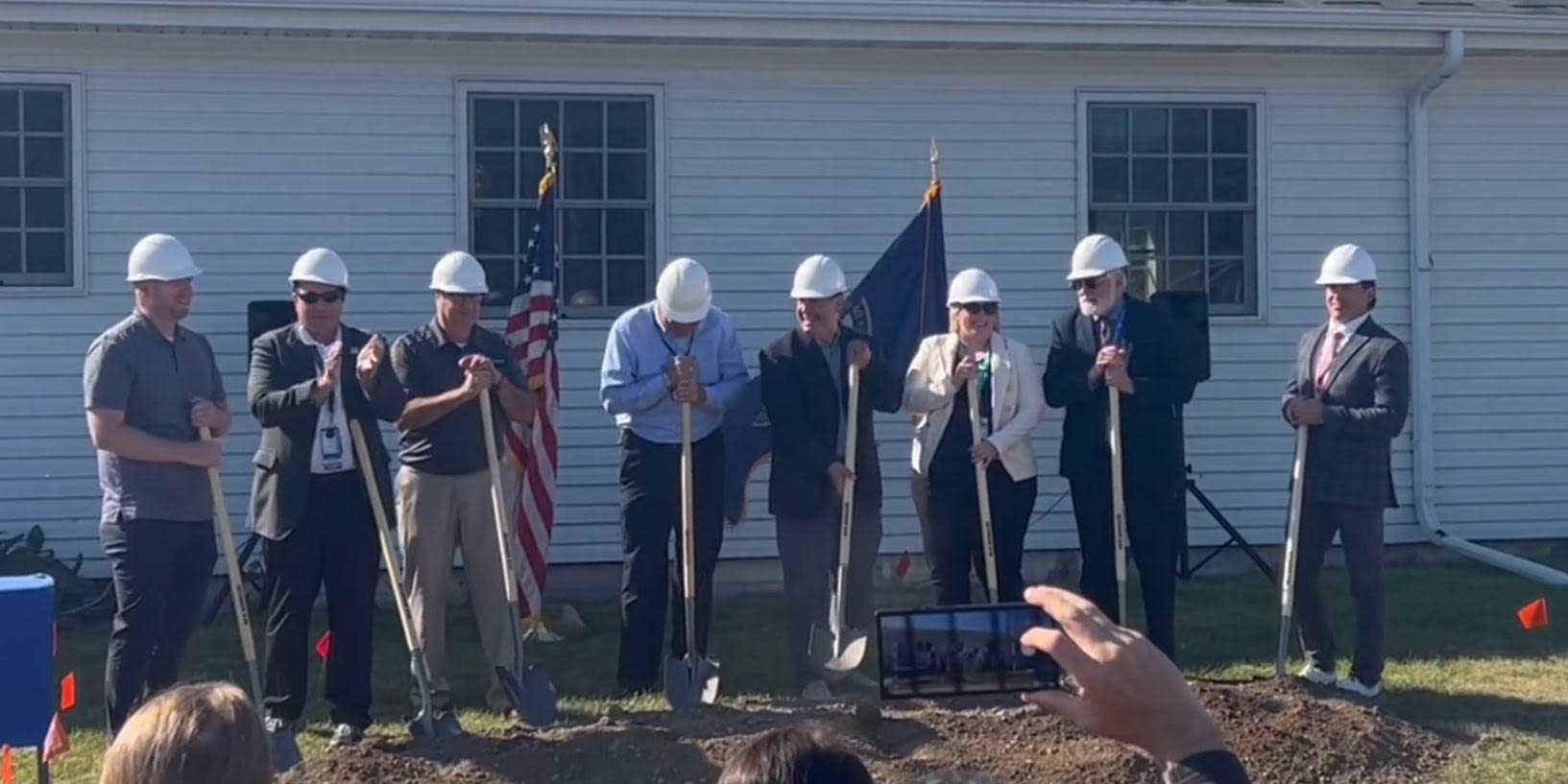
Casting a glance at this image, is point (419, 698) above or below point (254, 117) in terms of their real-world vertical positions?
below

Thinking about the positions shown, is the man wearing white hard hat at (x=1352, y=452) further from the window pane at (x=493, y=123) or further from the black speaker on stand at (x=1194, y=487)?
the window pane at (x=493, y=123)

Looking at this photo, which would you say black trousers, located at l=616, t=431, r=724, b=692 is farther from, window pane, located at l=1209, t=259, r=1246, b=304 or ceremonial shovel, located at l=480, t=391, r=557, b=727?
window pane, located at l=1209, t=259, r=1246, b=304

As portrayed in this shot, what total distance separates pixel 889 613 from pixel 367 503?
4.57 m

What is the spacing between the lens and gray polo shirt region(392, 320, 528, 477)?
8297mm

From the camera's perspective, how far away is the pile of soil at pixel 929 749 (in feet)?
23.5

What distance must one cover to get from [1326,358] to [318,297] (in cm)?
464

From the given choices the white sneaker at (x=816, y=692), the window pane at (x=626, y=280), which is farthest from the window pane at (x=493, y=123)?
the white sneaker at (x=816, y=692)

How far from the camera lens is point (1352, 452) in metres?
8.66

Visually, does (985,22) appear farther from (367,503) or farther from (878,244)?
(367,503)

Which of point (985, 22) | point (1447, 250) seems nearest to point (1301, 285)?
point (1447, 250)

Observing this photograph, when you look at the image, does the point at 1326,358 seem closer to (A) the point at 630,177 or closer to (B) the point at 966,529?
(B) the point at 966,529

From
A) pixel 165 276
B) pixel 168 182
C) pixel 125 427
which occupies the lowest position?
pixel 125 427

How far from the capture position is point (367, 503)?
800 centimetres

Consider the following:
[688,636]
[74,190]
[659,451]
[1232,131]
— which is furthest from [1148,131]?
[74,190]
